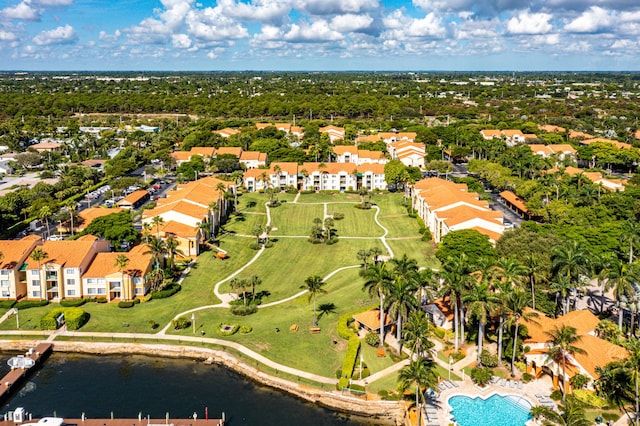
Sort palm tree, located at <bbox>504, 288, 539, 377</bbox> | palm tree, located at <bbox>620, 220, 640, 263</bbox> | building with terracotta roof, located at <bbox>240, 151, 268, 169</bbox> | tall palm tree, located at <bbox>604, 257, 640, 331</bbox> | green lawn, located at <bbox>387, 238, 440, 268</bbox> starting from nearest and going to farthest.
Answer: palm tree, located at <bbox>504, 288, 539, 377</bbox>
tall palm tree, located at <bbox>604, 257, 640, 331</bbox>
palm tree, located at <bbox>620, 220, 640, 263</bbox>
green lawn, located at <bbox>387, 238, 440, 268</bbox>
building with terracotta roof, located at <bbox>240, 151, 268, 169</bbox>

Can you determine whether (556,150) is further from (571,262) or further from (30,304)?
(30,304)

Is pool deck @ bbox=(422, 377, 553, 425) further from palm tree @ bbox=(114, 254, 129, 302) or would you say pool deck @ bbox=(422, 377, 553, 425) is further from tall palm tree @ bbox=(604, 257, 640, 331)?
palm tree @ bbox=(114, 254, 129, 302)

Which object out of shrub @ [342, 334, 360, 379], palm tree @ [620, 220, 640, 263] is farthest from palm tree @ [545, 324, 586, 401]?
palm tree @ [620, 220, 640, 263]

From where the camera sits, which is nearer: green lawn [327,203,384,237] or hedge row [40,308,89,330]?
hedge row [40,308,89,330]

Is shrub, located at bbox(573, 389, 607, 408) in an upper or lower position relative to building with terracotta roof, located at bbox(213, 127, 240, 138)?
lower

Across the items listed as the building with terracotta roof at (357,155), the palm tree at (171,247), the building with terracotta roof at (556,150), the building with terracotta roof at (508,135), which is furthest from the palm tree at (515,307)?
the building with terracotta roof at (508,135)

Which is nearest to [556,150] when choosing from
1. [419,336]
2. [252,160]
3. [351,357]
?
[252,160]
